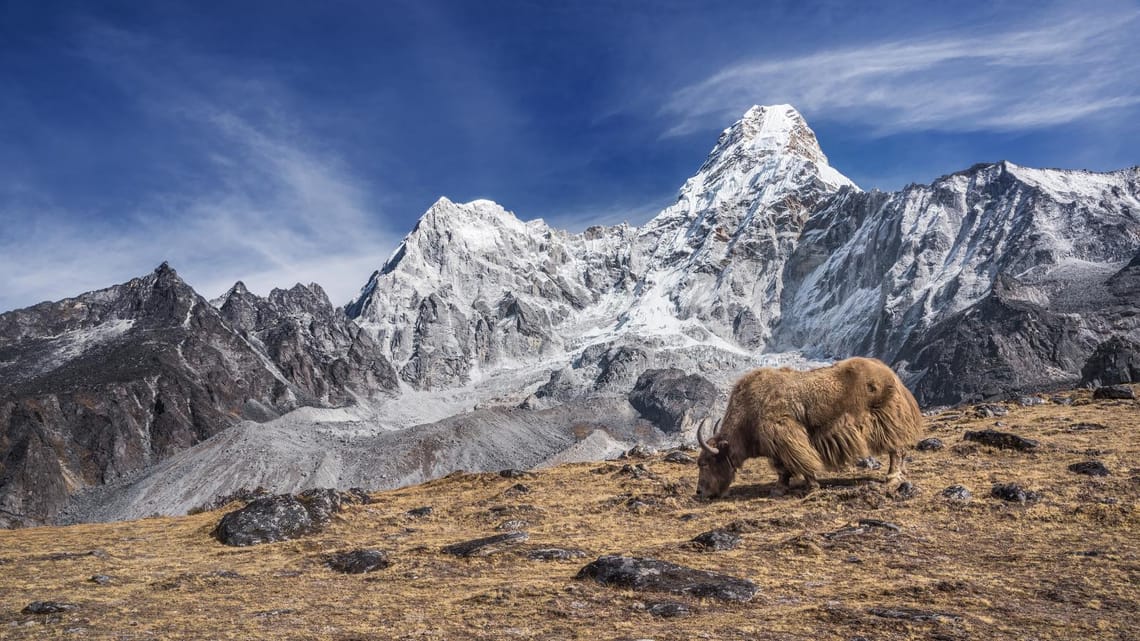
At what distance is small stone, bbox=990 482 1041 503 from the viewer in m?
→ 12.8

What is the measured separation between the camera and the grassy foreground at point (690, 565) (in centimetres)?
800

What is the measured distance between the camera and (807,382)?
15.9m

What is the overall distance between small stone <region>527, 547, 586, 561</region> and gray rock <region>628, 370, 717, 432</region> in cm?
15926

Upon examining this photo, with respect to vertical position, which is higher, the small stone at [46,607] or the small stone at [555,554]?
the small stone at [46,607]

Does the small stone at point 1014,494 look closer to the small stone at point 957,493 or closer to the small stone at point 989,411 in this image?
the small stone at point 957,493

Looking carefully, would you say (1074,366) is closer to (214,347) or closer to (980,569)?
(980,569)

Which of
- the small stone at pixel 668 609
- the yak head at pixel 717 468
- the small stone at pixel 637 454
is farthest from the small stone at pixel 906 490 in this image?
the small stone at pixel 637 454

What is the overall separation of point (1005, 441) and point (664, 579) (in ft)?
44.4

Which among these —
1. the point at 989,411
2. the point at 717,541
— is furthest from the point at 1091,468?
the point at 989,411

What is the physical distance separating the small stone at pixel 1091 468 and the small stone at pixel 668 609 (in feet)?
34.9

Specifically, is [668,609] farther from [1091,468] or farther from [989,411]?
[989,411]

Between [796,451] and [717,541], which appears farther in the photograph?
[796,451]

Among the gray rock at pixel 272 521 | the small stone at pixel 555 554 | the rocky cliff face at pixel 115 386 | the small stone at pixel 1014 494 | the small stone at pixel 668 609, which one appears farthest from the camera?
the rocky cliff face at pixel 115 386

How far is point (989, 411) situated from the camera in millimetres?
29609
